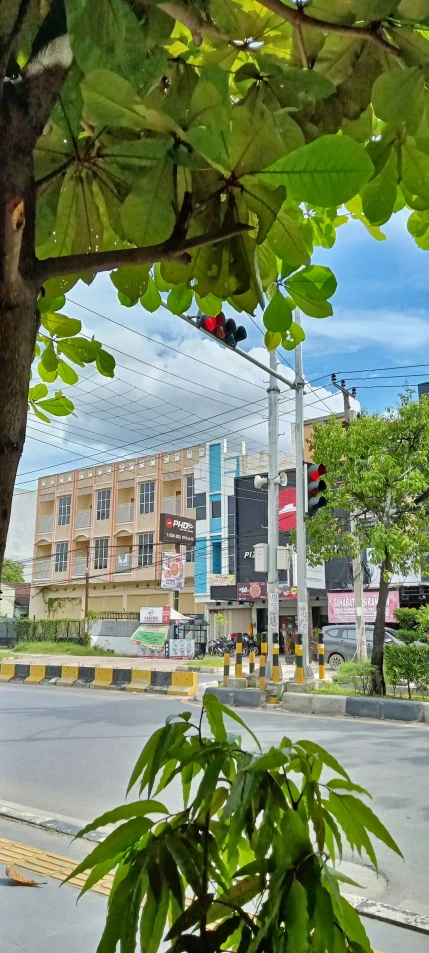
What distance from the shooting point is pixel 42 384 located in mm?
1844

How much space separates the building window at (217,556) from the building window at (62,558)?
12.7 metres

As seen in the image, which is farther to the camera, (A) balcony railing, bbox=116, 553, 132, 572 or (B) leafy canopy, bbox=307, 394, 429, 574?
(A) balcony railing, bbox=116, 553, 132, 572

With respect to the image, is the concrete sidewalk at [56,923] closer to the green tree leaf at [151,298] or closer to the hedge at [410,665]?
the green tree leaf at [151,298]

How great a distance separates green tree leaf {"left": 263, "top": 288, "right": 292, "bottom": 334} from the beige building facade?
37464 millimetres

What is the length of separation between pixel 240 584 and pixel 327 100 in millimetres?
31565

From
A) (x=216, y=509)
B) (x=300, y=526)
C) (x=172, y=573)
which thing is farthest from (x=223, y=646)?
(x=300, y=526)

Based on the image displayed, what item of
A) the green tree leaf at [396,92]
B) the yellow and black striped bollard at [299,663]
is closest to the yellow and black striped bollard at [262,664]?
the yellow and black striped bollard at [299,663]

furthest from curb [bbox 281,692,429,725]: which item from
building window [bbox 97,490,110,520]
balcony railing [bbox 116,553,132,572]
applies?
building window [bbox 97,490,110,520]

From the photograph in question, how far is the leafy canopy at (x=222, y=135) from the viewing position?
81 centimetres

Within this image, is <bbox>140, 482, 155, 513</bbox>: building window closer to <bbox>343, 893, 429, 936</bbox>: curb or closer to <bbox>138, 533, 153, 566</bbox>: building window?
<bbox>138, 533, 153, 566</bbox>: building window

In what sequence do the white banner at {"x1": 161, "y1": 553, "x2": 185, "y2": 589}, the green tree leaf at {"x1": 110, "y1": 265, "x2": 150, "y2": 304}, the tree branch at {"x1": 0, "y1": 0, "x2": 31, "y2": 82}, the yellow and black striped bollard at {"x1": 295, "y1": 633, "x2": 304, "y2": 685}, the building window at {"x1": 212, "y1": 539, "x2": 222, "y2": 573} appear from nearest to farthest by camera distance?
1. the tree branch at {"x1": 0, "y1": 0, "x2": 31, "y2": 82}
2. the green tree leaf at {"x1": 110, "y1": 265, "x2": 150, "y2": 304}
3. the yellow and black striped bollard at {"x1": 295, "y1": 633, "x2": 304, "y2": 685}
4. the white banner at {"x1": 161, "y1": 553, "x2": 185, "y2": 589}
5. the building window at {"x1": 212, "y1": 539, "x2": 222, "y2": 573}

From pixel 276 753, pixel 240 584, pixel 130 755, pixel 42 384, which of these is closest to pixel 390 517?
pixel 130 755

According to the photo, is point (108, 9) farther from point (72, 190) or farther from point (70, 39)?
point (72, 190)

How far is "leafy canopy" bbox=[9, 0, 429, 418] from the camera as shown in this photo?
2.67ft
